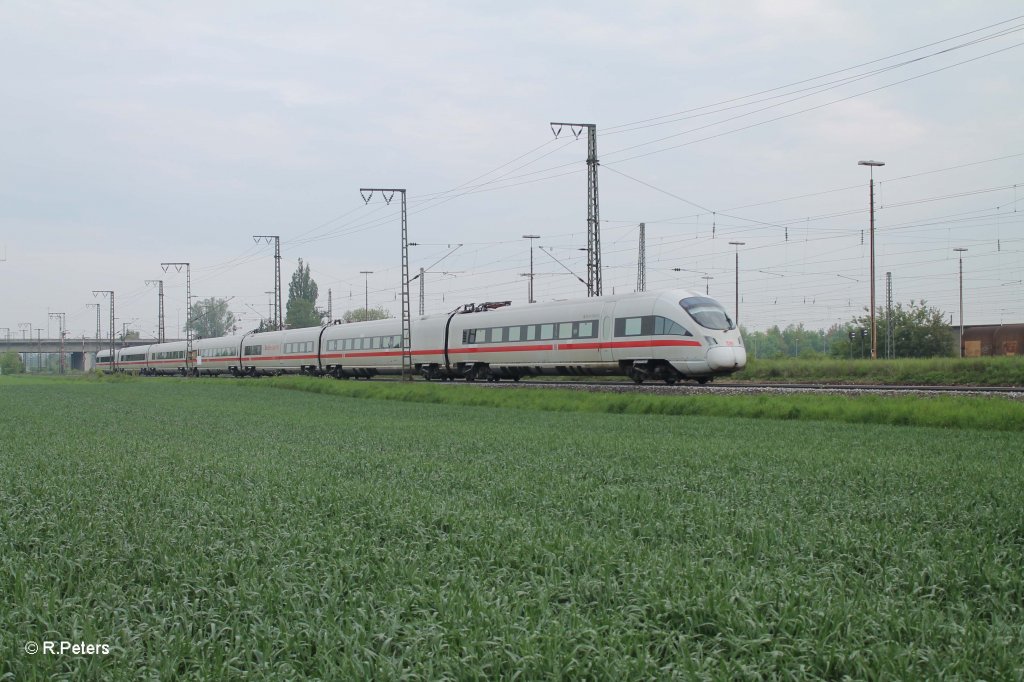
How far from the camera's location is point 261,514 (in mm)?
8016

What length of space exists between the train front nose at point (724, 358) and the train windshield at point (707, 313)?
0.79 metres

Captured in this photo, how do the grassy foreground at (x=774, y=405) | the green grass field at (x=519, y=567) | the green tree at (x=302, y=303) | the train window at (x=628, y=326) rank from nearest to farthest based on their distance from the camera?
1. the green grass field at (x=519, y=567)
2. the grassy foreground at (x=774, y=405)
3. the train window at (x=628, y=326)
4. the green tree at (x=302, y=303)

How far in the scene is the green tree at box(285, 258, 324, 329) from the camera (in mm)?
122812

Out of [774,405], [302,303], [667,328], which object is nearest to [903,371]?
[667,328]

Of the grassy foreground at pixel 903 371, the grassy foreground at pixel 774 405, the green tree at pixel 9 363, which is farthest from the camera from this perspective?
the green tree at pixel 9 363

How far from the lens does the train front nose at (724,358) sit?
94.7 feet

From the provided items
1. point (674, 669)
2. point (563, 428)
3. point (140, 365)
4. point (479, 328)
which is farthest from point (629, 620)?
point (140, 365)

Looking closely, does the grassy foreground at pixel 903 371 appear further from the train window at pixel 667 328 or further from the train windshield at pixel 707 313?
the train window at pixel 667 328

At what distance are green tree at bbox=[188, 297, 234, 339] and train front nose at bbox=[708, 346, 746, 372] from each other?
168071mm

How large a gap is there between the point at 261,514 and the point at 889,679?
576 centimetres

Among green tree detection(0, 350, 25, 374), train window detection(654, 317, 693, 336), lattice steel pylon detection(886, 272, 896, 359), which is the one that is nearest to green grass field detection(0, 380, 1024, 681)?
train window detection(654, 317, 693, 336)

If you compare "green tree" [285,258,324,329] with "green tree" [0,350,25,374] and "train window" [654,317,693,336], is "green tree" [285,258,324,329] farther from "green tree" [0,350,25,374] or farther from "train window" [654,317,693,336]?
"train window" [654,317,693,336]

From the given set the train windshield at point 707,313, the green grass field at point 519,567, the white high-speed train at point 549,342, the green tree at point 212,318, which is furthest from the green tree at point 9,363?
the green grass field at point 519,567

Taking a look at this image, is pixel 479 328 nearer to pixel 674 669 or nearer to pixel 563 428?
pixel 563 428
